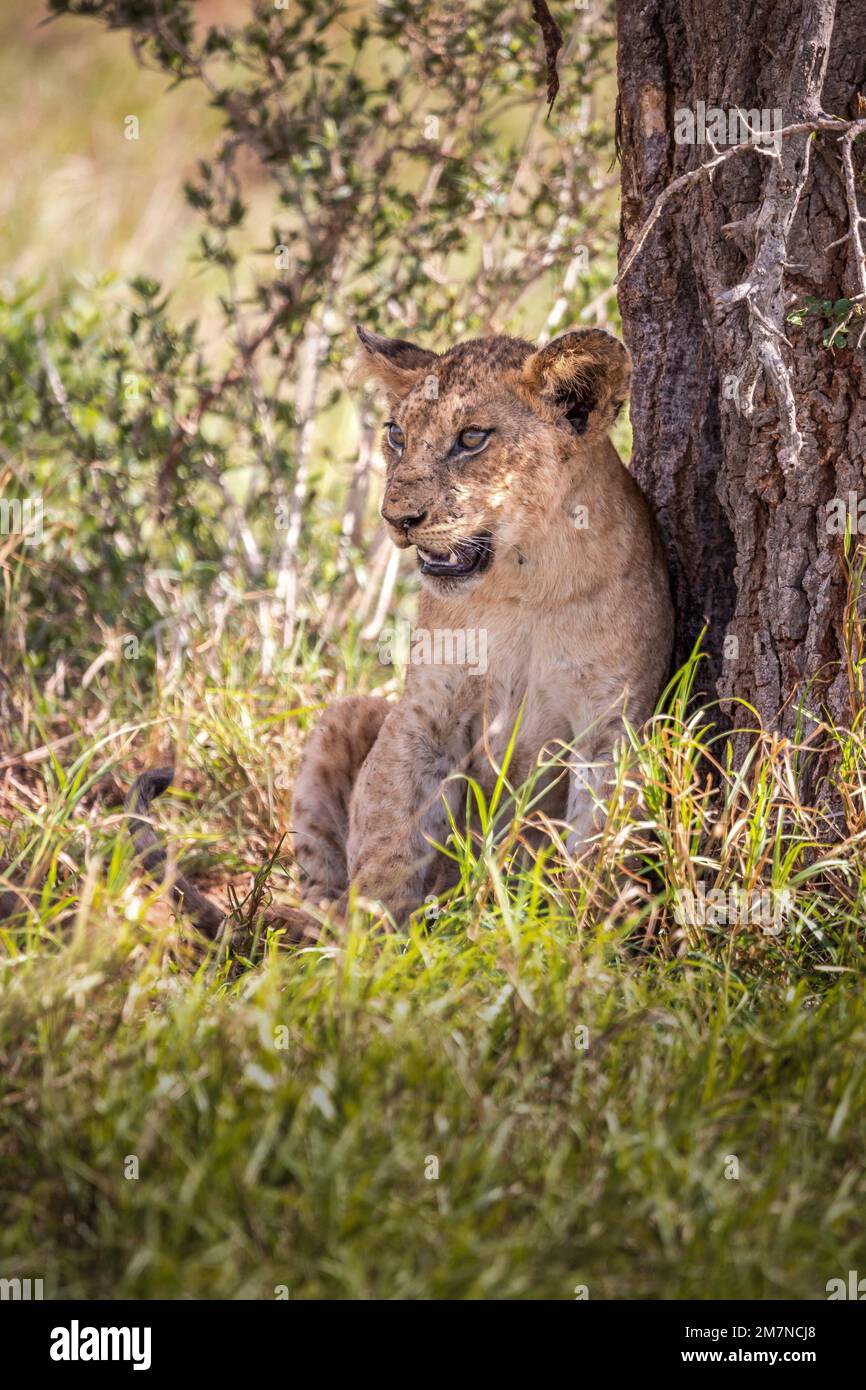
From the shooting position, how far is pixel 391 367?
449cm

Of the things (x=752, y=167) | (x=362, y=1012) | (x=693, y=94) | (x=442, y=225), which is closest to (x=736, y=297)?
(x=752, y=167)

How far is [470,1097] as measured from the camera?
2.67 m

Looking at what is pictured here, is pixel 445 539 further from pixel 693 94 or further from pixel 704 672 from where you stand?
pixel 693 94

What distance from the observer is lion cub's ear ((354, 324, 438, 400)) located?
448 centimetres

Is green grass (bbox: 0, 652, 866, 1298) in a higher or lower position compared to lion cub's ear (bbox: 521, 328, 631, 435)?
lower

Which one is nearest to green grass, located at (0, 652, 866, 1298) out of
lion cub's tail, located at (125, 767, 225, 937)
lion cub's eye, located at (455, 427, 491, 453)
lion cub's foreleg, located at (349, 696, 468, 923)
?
lion cub's tail, located at (125, 767, 225, 937)

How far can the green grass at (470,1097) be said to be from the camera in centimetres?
239

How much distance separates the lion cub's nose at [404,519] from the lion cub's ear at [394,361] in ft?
2.10

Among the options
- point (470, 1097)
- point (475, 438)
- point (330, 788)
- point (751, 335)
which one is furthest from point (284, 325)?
point (470, 1097)

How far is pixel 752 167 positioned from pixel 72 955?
105 inches

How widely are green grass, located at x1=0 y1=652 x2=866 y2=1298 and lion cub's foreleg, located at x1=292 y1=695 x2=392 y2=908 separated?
121cm
